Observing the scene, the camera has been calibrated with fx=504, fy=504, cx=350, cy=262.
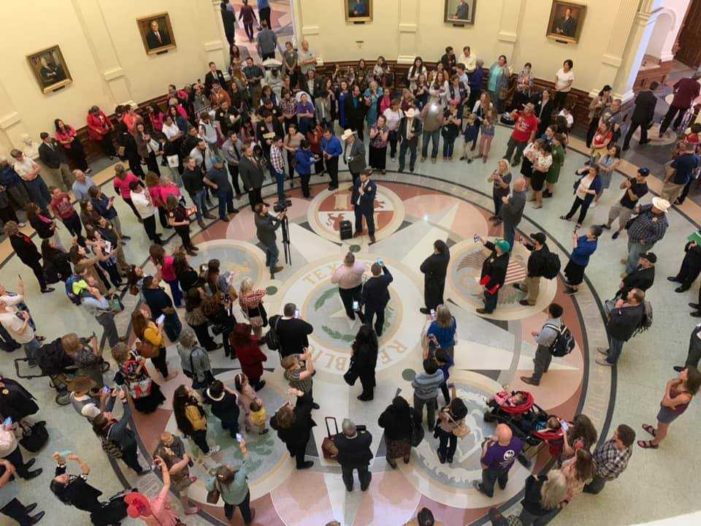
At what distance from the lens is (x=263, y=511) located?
6211 mm

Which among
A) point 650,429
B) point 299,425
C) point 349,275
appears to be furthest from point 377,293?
point 650,429

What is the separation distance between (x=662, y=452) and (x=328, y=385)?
456 centimetres

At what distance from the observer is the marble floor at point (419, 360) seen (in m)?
6.23

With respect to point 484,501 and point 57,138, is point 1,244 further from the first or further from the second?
point 484,501

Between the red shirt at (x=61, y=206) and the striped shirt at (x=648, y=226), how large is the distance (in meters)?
9.85

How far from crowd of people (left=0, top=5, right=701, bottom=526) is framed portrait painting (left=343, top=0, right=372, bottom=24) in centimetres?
173

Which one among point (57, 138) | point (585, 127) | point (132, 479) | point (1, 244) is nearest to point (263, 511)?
point (132, 479)

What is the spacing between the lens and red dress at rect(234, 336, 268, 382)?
677cm

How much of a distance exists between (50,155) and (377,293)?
8.08m

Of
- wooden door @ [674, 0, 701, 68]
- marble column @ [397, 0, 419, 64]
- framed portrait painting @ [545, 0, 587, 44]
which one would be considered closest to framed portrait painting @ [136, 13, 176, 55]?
marble column @ [397, 0, 419, 64]

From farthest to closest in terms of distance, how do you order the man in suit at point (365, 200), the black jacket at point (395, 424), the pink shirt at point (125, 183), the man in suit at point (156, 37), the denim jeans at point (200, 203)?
the man in suit at point (156, 37)
the denim jeans at point (200, 203)
the pink shirt at point (125, 183)
the man in suit at point (365, 200)
the black jacket at point (395, 424)

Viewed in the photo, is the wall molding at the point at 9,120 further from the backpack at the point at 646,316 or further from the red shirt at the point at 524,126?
the backpack at the point at 646,316

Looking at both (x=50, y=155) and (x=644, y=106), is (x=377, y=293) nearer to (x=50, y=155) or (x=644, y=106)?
(x=50, y=155)

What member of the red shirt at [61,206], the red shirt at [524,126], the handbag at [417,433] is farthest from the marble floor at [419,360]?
the red shirt at [61,206]
